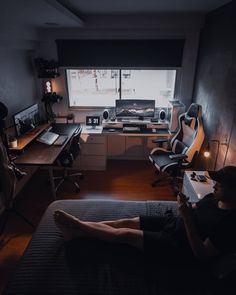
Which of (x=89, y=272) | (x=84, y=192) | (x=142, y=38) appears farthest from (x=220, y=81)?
(x=89, y=272)

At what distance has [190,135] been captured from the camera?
321 centimetres

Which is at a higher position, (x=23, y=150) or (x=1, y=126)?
(x=1, y=126)

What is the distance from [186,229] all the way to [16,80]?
2.96 metres

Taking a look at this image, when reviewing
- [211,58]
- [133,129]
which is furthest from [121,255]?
[211,58]

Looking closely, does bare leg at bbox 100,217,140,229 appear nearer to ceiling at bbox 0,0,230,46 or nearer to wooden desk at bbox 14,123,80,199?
wooden desk at bbox 14,123,80,199

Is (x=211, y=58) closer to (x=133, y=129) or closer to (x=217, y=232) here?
(x=133, y=129)

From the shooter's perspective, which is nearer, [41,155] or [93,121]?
[41,155]

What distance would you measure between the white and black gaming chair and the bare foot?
170 cm

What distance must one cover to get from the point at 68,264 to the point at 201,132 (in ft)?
7.48

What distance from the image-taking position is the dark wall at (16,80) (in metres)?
2.85

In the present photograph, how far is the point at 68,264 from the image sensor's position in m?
1.48

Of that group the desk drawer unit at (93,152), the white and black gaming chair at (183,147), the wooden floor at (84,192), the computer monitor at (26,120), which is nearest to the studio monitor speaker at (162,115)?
the white and black gaming chair at (183,147)

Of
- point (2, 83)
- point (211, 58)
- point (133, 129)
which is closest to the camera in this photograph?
point (2, 83)

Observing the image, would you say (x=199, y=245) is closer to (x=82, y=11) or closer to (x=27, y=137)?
(x=27, y=137)
